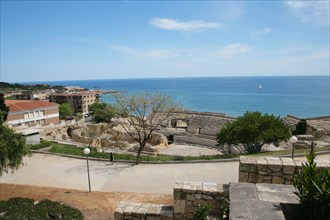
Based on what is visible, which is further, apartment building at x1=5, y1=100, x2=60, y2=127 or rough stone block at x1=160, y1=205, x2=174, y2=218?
apartment building at x1=5, y1=100, x2=60, y2=127

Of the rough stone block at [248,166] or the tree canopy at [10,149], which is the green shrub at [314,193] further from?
the tree canopy at [10,149]

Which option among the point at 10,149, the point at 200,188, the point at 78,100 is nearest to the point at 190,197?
the point at 200,188

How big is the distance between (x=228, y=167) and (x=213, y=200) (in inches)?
306

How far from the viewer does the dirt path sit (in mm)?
10977

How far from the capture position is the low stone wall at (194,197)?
832 cm

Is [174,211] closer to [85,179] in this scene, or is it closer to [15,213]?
[15,213]

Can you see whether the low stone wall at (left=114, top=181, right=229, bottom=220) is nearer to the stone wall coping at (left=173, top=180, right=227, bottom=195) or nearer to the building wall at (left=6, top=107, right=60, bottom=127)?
the stone wall coping at (left=173, top=180, right=227, bottom=195)

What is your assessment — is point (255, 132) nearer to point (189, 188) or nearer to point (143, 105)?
point (143, 105)

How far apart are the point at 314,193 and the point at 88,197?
9925 mm

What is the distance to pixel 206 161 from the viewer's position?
1708 cm

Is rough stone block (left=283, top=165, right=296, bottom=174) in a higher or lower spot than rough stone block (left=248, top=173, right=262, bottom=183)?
higher

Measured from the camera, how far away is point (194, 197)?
8.48 metres

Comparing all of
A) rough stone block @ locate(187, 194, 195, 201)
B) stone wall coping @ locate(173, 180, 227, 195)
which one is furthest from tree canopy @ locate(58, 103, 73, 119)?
rough stone block @ locate(187, 194, 195, 201)

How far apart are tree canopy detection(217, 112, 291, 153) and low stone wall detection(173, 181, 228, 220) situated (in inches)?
597
